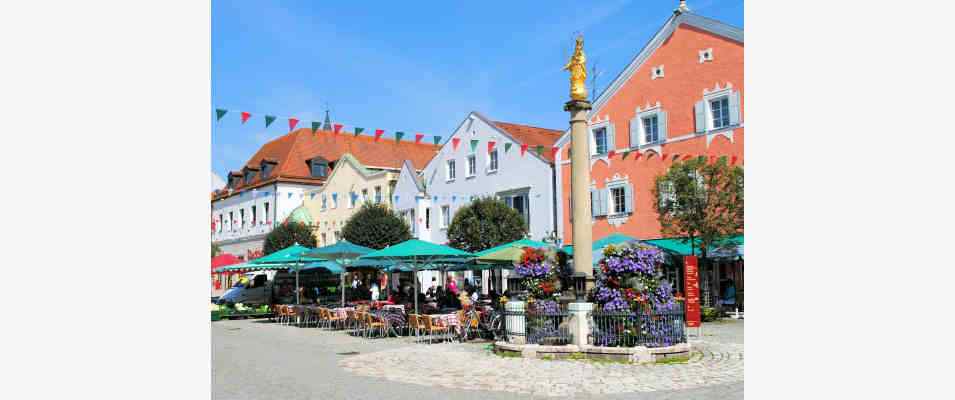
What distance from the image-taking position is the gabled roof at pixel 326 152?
44.6m

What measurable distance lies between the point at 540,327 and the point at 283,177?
3503cm

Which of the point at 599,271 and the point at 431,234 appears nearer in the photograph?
the point at 599,271

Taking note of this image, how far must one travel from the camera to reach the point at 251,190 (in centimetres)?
4678

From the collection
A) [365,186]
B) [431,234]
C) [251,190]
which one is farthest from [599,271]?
[251,190]

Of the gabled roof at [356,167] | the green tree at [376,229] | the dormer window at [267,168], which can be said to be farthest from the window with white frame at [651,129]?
the dormer window at [267,168]

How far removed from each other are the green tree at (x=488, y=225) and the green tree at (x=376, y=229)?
5210 mm

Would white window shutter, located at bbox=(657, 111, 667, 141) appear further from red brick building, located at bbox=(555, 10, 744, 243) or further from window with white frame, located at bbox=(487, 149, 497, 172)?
window with white frame, located at bbox=(487, 149, 497, 172)

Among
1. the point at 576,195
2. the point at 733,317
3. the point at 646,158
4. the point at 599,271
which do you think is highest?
the point at 646,158

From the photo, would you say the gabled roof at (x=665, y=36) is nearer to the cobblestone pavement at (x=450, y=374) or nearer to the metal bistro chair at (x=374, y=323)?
the cobblestone pavement at (x=450, y=374)

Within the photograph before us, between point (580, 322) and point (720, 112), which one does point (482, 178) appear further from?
point (580, 322)

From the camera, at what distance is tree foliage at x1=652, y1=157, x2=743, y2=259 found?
66.3 feet
